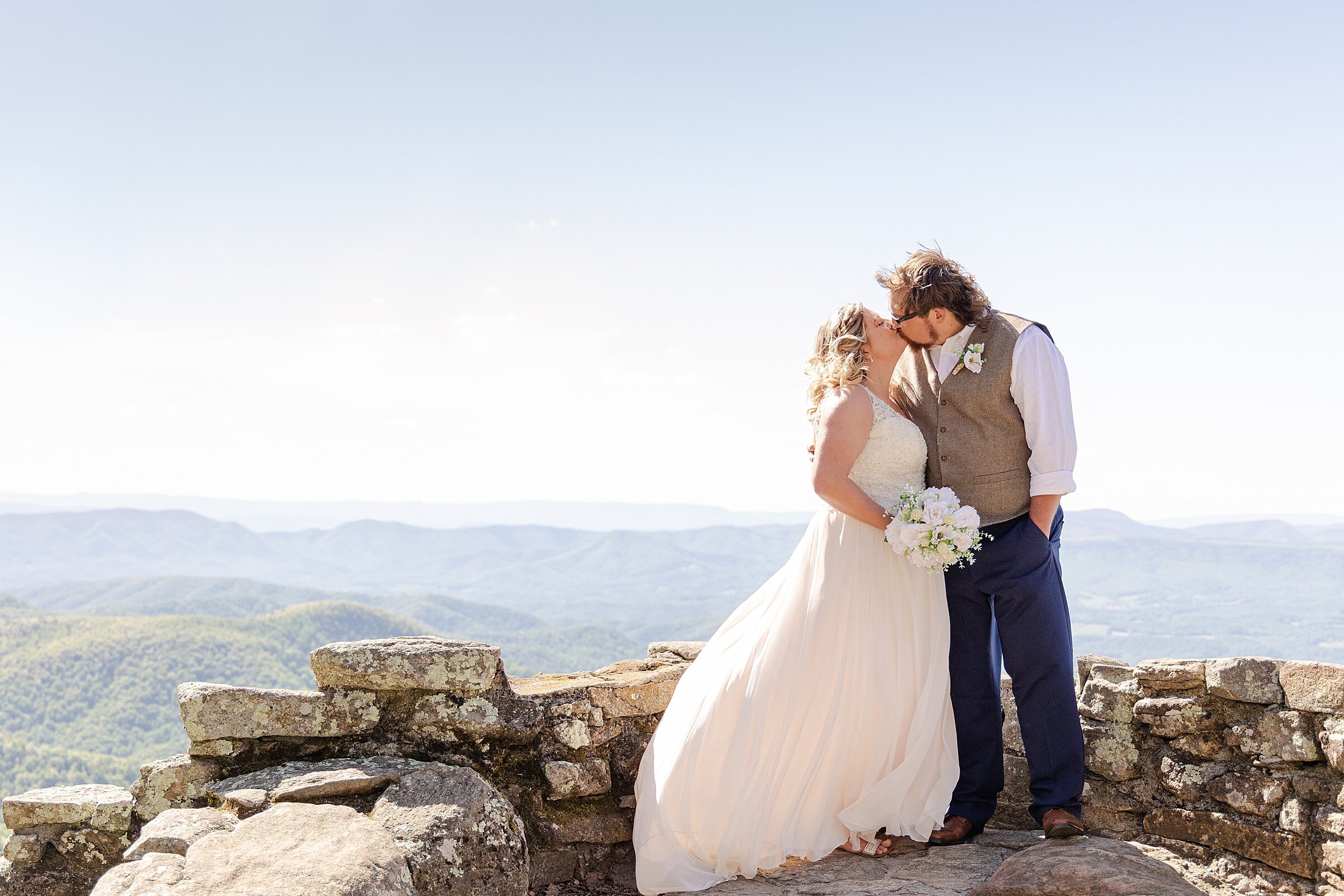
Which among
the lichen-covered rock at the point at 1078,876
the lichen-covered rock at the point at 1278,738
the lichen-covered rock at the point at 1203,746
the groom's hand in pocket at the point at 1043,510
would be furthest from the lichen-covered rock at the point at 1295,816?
the groom's hand in pocket at the point at 1043,510

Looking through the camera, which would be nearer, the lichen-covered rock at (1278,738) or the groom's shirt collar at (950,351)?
the lichen-covered rock at (1278,738)

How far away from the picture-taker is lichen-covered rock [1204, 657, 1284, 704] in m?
3.41

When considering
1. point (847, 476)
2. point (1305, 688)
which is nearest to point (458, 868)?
point (847, 476)

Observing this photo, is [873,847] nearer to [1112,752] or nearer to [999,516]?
[1112,752]

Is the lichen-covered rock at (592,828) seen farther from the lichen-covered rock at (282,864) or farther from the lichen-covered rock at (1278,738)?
the lichen-covered rock at (1278,738)

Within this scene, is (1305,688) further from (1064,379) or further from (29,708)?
(29,708)

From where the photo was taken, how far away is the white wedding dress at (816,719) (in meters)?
3.40

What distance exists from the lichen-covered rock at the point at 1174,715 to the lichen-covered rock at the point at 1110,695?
0.06 metres

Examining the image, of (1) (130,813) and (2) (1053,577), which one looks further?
(2) (1053,577)

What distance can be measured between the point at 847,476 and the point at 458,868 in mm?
2175

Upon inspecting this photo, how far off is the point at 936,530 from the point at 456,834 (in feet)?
7.01

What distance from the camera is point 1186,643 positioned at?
170m

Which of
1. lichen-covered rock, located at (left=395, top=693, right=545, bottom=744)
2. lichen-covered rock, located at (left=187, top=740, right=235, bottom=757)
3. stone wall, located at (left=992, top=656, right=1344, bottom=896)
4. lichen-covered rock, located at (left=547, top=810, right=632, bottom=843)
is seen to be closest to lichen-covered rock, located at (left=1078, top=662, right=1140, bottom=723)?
stone wall, located at (left=992, top=656, right=1344, bottom=896)

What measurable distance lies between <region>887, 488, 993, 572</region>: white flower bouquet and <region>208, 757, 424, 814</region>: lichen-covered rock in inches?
84.4
